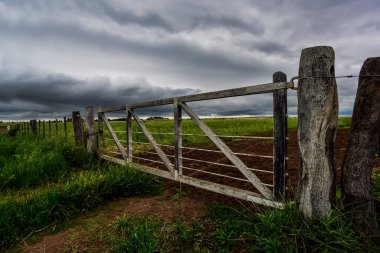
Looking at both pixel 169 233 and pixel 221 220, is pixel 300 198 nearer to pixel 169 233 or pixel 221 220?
pixel 221 220

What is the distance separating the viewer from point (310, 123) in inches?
130

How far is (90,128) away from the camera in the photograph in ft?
29.2

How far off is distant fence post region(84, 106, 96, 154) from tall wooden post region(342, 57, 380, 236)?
24.1 ft

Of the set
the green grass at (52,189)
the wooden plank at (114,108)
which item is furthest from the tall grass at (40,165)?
the wooden plank at (114,108)

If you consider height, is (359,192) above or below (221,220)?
above

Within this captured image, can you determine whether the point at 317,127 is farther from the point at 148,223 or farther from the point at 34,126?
the point at 34,126

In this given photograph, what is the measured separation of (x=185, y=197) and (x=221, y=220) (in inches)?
53.5

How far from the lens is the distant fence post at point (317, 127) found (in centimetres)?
325

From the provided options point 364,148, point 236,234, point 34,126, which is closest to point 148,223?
point 236,234

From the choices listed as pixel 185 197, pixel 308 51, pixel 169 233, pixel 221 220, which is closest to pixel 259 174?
pixel 185 197

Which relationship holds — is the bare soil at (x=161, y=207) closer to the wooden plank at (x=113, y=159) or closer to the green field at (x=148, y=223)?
the green field at (x=148, y=223)

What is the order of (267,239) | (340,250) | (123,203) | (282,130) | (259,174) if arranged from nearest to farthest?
(340,250) → (267,239) → (282,130) → (123,203) → (259,174)

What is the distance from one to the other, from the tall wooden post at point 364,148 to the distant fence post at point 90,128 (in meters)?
7.34

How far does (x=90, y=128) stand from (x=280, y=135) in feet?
22.0
